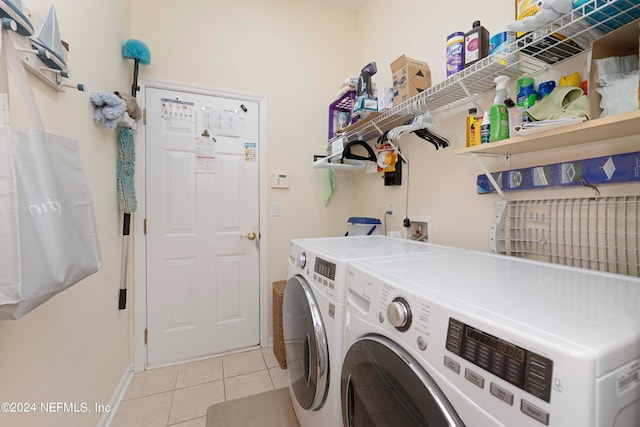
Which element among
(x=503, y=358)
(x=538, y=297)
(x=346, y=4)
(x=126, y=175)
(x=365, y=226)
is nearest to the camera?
(x=503, y=358)

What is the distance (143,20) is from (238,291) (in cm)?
218

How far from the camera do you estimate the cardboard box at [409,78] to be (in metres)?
1.51

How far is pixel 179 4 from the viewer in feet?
6.79

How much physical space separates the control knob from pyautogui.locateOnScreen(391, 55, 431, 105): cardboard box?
4.03ft

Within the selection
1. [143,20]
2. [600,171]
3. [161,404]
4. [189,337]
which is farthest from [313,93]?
[161,404]

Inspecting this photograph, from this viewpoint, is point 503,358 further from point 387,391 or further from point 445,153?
point 445,153

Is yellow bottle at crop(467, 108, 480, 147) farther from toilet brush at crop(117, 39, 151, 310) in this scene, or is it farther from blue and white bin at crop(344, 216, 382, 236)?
toilet brush at crop(117, 39, 151, 310)

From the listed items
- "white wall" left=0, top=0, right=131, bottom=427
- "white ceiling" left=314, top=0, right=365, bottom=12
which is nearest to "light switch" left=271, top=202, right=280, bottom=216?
"white wall" left=0, top=0, right=131, bottom=427

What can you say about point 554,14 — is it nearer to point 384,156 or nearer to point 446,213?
point 446,213

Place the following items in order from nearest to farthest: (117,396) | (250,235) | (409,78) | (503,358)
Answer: (503,358) → (409,78) → (117,396) → (250,235)

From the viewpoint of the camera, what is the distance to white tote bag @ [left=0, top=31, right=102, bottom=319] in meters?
0.67

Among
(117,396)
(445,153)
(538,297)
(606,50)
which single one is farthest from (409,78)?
(117,396)

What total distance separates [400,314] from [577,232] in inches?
33.6

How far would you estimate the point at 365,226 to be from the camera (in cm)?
209
